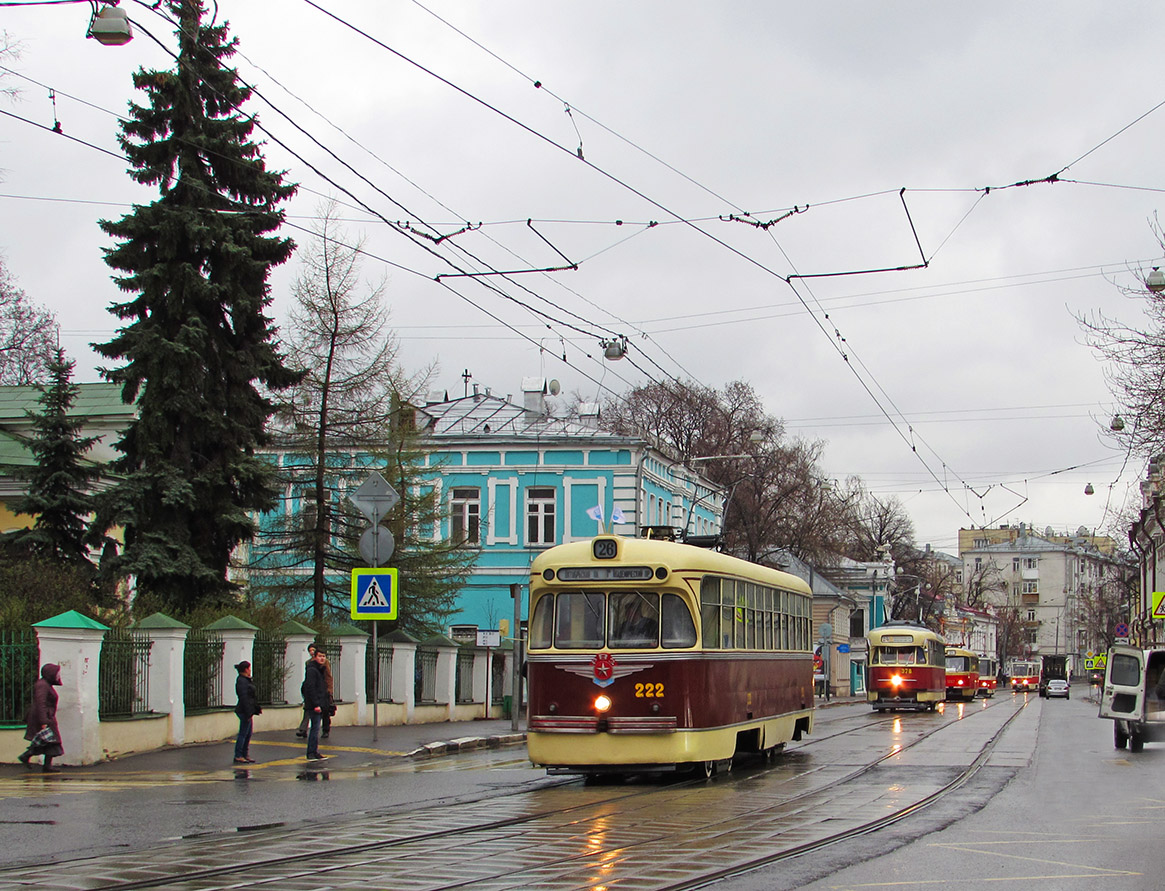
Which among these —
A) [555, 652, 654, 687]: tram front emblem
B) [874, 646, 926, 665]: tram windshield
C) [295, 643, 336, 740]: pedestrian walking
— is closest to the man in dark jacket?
[295, 643, 336, 740]: pedestrian walking

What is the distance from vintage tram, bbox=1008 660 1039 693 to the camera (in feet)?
328

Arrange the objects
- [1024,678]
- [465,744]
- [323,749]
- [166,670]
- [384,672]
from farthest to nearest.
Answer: [1024,678] < [384,672] < [465,744] < [323,749] < [166,670]

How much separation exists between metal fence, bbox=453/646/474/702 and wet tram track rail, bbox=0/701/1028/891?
15299mm

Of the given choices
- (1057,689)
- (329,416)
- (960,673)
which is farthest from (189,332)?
(1057,689)

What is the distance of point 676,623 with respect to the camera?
17547mm

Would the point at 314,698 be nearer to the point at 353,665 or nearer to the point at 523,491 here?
the point at 353,665

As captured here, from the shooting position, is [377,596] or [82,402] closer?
[377,596]

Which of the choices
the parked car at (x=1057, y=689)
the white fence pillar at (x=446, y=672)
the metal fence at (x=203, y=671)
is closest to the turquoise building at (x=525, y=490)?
the white fence pillar at (x=446, y=672)

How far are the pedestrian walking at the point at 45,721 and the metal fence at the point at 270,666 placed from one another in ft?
22.5

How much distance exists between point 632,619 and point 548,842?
18.6 feet

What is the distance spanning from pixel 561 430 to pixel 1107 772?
33.7 metres

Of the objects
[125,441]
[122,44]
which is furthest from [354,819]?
[125,441]

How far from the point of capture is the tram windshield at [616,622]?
57.4 ft

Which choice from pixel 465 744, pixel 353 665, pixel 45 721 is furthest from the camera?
pixel 353 665
